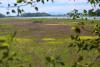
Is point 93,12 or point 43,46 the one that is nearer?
point 93,12

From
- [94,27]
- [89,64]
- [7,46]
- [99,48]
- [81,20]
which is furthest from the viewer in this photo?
[81,20]

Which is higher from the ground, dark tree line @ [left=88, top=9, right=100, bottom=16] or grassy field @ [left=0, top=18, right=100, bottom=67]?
dark tree line @ [left=88, top=9, right=100, bottom=16]

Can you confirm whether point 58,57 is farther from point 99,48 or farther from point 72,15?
point 72,15

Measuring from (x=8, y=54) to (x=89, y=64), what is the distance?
1.95 ft

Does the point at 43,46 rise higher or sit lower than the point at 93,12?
lower

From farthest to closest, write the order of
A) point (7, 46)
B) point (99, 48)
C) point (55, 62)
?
point (99, 48), point (55, 62), point (7, 46)

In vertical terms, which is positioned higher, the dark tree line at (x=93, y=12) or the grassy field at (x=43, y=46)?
the dark tree line at (x=93, y=12)

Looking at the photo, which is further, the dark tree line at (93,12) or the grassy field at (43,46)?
the dark tree line at (93,12)

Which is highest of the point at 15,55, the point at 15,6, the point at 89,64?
the point at 15,6

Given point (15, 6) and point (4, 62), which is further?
point (15, 6)

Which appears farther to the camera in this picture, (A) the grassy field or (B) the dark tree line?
(B) the dark tree line

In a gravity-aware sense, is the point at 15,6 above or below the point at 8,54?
above

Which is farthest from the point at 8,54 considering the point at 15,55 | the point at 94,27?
the point at 94,27

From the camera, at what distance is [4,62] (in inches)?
65.8
